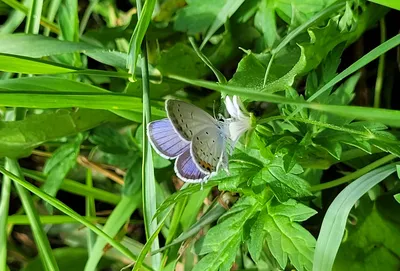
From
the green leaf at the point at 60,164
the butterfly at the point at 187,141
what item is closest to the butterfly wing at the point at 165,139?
the butterfly at the point at 187,141

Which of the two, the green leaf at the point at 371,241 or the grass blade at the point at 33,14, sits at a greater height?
the grass blade at the point at 33,14

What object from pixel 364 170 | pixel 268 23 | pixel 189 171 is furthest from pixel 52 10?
pixel 364 170

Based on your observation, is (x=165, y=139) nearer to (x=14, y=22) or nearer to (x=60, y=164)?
(x=60, y=164)

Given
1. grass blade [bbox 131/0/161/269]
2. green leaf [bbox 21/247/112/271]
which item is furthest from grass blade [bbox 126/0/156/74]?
green leaf [bbox 21/247/112/271]

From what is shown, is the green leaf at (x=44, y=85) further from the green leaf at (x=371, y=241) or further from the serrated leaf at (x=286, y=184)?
the green leaf at (x=371, y=241)

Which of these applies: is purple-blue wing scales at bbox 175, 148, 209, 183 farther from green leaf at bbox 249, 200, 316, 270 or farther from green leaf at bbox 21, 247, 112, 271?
green leaf at bbox 21, 247, 112, 271
